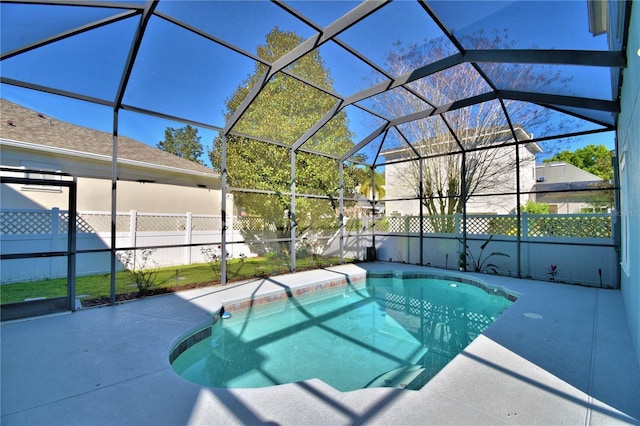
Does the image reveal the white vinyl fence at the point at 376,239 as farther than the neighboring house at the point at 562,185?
No

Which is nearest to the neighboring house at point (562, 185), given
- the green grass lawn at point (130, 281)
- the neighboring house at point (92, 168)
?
the green grass lawn at point (130, 281)

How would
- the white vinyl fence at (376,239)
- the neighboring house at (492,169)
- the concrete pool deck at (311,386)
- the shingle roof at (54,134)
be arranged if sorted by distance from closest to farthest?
1. the concrete pool deck at (311,386)
2. the white vinyl fence at (376,239)
3. the shingle roof at (54,134)
4. the neighboring house at (492,169)

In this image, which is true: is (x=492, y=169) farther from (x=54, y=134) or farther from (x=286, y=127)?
(x=54, y=134)

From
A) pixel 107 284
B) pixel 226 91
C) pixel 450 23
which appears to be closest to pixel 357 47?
pixel 450 23

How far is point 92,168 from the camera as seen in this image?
7.80 metres

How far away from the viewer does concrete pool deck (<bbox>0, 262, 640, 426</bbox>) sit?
A: 1985mm

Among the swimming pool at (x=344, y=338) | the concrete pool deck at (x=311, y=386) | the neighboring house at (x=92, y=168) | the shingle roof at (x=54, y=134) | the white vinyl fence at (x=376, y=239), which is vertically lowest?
the swimming pool at (x=344, y=338)

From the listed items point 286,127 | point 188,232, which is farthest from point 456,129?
point 188,232

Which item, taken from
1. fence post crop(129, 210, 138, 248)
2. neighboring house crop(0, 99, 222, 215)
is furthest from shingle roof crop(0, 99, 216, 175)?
fence post crop(129, 210, 138, 248)

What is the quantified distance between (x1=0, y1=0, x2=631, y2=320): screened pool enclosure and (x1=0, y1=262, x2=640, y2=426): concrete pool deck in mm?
1639

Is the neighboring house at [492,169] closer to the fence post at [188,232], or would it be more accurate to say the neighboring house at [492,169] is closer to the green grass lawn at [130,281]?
the green grass lawn at [130,281]

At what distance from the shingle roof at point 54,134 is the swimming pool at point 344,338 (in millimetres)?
5471

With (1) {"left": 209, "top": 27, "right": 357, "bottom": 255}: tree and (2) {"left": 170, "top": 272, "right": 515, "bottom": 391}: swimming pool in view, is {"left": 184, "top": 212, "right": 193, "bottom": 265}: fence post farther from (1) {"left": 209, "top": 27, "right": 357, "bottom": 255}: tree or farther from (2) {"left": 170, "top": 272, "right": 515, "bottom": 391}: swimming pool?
(2) {"left": 170, "top": 272, "right": 515, "bottom": 391}: swimming pool

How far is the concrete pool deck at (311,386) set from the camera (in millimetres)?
1985
